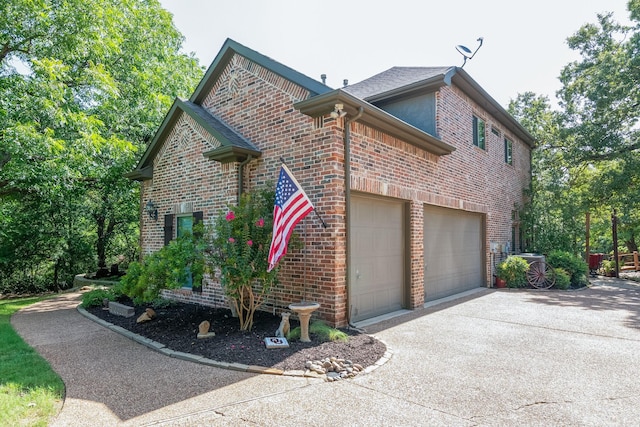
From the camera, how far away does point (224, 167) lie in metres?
7.88

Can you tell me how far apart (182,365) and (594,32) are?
19960 mm

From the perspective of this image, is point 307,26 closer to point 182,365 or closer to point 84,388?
point 182,365

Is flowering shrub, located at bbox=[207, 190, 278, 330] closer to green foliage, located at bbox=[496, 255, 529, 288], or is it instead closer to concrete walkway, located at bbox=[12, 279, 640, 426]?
concrete walkway, located at bbox=[12, 279, 640, 426]

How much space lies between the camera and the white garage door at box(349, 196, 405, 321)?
6762mm

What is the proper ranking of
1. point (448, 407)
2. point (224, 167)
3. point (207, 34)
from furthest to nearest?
1. point (207, 34)
2. point (224, 167)
3. point (448, 407)

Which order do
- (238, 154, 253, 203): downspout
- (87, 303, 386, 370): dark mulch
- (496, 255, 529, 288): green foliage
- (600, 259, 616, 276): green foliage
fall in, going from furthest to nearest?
(600, 259, 616, 276): green foliage
(496, 255, 529, 288): green foliage
(238, 154, 253, 203): downspout
(87, 303, 386, 370): dark mulch

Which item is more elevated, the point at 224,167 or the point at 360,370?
the point at 224,167

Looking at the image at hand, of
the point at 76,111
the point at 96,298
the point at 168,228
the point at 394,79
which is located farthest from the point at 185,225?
the point at 394,79

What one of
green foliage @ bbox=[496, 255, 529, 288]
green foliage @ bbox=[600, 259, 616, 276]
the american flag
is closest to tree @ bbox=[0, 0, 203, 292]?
the american flag

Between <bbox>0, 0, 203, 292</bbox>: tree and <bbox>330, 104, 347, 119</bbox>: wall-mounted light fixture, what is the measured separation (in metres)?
6.52

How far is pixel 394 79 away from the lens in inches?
424

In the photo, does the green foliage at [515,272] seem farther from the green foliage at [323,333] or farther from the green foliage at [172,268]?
the green foliage at [172,268]

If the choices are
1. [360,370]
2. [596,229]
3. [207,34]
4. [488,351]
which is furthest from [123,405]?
[596,229]

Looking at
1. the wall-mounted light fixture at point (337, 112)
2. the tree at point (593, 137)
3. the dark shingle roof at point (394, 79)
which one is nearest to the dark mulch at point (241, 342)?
the wall-mounted light fixture at point (337, 112)
